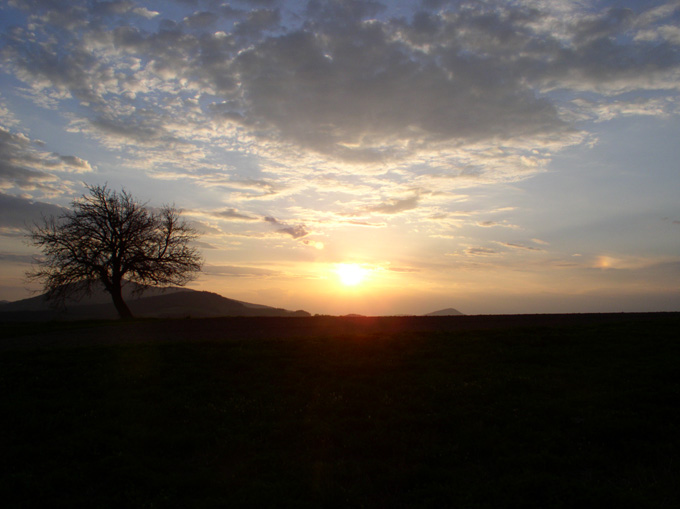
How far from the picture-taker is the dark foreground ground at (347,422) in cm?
695

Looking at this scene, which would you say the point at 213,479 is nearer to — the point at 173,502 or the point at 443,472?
the point at 173,502

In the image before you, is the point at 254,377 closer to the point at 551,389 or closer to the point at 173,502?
the point at 173,502

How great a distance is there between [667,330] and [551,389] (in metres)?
8.33

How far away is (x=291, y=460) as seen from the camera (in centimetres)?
800

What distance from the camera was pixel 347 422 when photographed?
948cm

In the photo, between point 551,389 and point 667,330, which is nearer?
point 551,389

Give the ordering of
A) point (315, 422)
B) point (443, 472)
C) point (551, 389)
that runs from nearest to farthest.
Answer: point (443, 472) → point (315, 422) → point (551, 389)

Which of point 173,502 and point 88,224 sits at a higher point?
point 88,224

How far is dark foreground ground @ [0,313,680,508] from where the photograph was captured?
695 centimetres

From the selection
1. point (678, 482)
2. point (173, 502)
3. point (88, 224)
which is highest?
point (88, 224)

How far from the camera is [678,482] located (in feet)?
21.9

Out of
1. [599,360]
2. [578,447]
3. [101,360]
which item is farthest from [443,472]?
[101,360]

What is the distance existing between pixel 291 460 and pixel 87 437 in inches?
167

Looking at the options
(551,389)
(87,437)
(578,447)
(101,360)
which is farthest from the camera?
(101,360)
